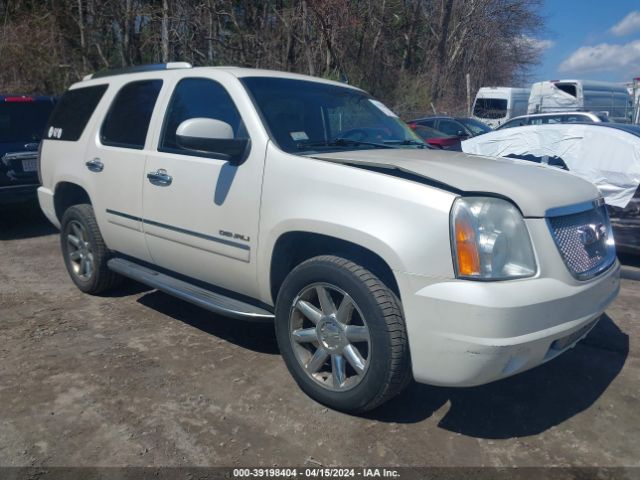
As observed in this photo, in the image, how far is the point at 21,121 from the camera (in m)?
7.47

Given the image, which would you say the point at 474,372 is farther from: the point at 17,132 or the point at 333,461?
the point at 17,132

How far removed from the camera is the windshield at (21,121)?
735cm

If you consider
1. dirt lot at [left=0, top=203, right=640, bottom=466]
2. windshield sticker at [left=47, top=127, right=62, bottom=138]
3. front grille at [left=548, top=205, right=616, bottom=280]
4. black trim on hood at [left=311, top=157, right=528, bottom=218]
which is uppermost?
black trim on hood at [left=311, top=157, right=528, bottom=218]

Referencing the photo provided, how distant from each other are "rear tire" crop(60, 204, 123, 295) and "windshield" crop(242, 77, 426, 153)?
2015mm

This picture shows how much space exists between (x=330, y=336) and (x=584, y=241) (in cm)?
143

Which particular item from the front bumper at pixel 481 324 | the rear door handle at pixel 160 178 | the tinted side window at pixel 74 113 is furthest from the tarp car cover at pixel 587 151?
the tinted side window at pixel 74 113

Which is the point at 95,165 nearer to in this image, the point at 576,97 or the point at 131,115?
the point at 131,115

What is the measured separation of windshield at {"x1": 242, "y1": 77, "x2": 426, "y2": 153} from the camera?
3586 millimetres

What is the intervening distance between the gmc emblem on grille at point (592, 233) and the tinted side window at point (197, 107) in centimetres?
200

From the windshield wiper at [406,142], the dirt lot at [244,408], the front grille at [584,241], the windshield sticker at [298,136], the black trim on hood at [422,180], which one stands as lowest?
the dirt lot at [244,408]

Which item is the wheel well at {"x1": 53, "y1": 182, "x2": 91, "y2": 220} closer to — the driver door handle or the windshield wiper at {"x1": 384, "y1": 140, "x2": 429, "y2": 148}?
the driver door handle

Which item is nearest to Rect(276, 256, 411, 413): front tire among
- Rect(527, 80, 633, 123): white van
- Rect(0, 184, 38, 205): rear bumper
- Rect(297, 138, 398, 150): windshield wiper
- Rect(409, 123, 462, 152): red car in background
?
Rect(297, 138, 398, 150): windshield wiper

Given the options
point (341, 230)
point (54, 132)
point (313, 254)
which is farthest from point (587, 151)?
point (54, 132)

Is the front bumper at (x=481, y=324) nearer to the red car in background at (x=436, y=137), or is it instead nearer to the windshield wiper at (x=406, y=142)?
the windshield wiper at (x=406, y=142)
